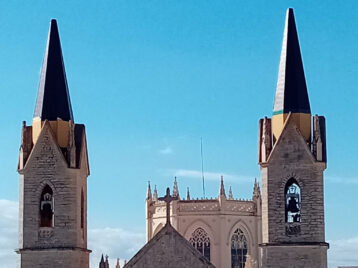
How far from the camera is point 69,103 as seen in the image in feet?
160

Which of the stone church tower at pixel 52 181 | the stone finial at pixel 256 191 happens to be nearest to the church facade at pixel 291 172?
the stone church tower at pixel 52 181

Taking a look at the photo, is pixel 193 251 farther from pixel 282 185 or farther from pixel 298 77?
pixel 298 77

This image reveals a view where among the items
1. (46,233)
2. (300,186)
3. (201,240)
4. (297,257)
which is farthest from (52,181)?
(201,240)

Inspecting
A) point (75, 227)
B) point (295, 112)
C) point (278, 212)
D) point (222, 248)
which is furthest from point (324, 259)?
point (222, 248)

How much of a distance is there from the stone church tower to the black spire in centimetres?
846

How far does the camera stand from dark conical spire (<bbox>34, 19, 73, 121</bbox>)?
158ft

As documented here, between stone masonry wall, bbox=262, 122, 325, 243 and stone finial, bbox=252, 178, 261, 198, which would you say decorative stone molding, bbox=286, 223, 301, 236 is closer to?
stone masonry wall, bbox=262, 122, 325, 243

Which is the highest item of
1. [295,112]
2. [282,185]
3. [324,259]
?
[295,112]

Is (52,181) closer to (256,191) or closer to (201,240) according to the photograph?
(201,240)

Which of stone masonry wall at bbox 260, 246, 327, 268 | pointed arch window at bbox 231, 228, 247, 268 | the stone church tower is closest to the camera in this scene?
stone masonry wall at bbox 260, 246, 327, 268

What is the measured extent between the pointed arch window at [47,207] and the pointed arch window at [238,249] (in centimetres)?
3159

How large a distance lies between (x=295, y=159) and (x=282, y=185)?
1160 millimetres

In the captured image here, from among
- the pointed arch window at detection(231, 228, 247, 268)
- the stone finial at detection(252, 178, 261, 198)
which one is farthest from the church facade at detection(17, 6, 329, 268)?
the stone finial at detection(252, 178, 261, 198)

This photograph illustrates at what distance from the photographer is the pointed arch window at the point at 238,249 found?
256ft
